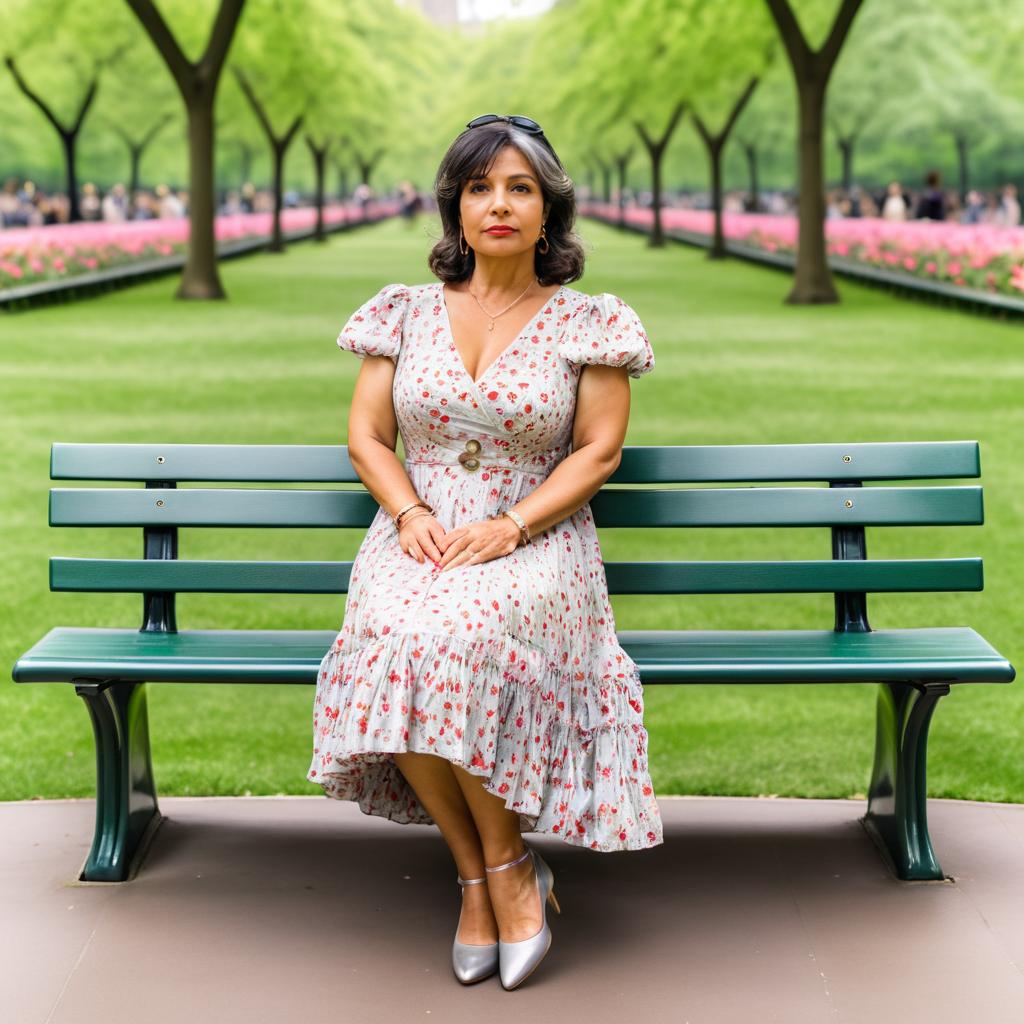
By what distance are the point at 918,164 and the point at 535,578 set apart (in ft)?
220

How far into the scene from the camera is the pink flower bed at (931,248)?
2053 cm

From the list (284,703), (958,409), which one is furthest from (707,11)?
(284,703)

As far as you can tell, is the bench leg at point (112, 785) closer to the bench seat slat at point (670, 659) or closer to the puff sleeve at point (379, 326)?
the bench seat slat at point (670, 659)

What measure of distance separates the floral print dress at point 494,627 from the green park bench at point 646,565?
398mm

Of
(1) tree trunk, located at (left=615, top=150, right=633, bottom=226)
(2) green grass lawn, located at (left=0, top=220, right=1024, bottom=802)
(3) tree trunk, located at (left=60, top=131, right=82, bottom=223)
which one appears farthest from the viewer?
(1) tree trunk, located at (left=615, top=150, right=633, bottom=226)

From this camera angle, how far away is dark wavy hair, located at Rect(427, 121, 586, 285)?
3844 mm

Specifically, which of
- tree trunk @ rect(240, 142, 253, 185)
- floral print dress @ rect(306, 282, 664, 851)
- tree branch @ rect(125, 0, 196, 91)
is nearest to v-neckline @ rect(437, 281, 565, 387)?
floral print dress @ rect(306, 282, 664, 851)

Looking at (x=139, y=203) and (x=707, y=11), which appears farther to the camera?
(x=139, y=203)

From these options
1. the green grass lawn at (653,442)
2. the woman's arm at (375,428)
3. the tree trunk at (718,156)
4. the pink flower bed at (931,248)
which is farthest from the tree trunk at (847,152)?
the woman's arm at (375,428)

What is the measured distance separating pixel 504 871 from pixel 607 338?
45.9 inches

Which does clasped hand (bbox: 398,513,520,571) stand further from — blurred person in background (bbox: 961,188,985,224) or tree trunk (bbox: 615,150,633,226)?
tree trunk (bbox: 615,150,633,226)

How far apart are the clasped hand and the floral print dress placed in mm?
25

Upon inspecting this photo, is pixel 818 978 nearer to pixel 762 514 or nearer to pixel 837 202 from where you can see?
pixel 762 514

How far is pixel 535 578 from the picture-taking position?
363cm
